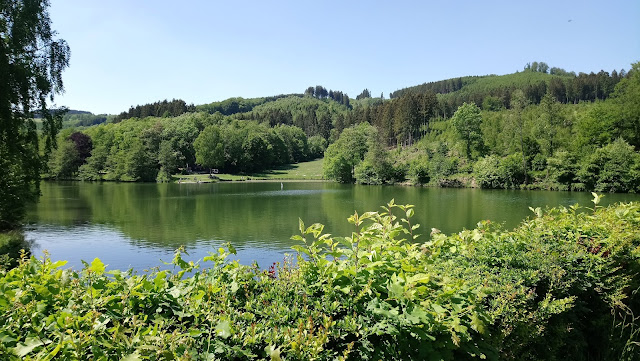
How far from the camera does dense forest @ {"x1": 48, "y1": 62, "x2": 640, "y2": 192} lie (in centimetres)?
5406

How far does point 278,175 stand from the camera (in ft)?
321

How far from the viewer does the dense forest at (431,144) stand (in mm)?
54062

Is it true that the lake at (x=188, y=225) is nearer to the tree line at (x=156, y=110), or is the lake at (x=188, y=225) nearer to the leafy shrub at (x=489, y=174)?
the leafy shrub at (x=489, y=174)

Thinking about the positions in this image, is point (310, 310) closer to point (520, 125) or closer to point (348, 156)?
point (520, 125)

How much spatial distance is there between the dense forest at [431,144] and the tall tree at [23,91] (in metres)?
38.3

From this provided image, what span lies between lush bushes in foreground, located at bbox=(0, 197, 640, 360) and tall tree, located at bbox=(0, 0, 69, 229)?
1949 cm

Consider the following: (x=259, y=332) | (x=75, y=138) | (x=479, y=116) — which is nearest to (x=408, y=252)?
(x=259, y=332)

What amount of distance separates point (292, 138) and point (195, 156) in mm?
37179

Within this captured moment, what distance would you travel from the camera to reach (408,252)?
2930mm

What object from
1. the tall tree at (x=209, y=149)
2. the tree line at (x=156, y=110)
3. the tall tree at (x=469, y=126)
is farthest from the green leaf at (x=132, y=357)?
the tree line at (x=156, y=110)

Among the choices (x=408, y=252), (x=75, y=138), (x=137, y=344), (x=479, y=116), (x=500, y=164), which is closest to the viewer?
(x=137, y=344)

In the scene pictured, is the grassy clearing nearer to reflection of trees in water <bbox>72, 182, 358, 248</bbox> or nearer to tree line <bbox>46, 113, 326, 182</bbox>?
tree line <bbox>46, 113, 326, 182</bbox>

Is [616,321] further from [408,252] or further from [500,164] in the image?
[500,164]

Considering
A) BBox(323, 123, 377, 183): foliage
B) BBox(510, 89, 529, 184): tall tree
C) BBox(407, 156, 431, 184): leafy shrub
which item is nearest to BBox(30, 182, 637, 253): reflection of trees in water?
BBox(510, 89, 529, 184): tall tree
